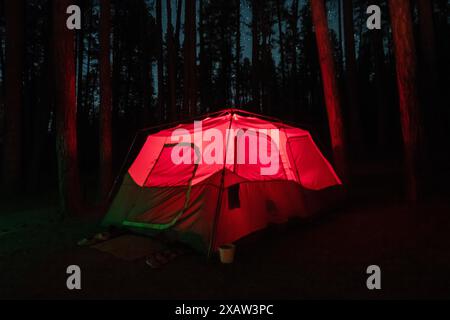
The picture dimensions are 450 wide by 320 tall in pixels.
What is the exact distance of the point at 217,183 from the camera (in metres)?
4.96

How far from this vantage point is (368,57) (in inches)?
1223

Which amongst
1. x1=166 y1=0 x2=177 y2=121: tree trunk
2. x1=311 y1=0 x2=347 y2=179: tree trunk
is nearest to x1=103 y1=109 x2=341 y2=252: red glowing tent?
x1=311 y1=0 x2=347 y2=179: tree trunk

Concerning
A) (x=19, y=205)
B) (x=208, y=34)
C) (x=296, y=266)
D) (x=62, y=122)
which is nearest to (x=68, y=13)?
(x=62, y=122)

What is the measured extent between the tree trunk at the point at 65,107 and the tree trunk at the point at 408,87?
25.1 feet

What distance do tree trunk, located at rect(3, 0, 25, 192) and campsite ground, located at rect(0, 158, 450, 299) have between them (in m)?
5.86

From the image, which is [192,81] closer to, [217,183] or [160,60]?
A: [160,60]

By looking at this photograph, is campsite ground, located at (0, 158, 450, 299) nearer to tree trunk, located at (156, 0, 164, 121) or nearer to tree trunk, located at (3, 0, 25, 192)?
tree trunk, located at (3, 0, 25, 192)

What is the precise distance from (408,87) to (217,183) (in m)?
4.78

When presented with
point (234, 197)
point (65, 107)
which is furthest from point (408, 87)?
point (65, 107)

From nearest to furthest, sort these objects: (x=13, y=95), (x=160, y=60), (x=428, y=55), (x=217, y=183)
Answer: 1. (x=217, y=183)
2. (x=428, y=55)
3. (x=13, y=95)
4. (x=160, y=60)

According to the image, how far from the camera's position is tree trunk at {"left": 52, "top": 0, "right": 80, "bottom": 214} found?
7.49m

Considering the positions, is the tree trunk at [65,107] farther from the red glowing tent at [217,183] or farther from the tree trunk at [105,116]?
the red glowing tent at [217,183]

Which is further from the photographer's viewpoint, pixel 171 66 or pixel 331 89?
pixel 171 66
